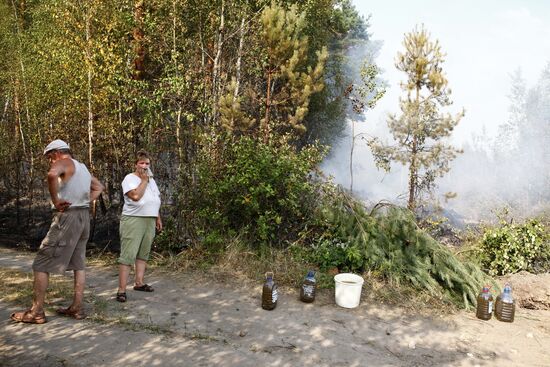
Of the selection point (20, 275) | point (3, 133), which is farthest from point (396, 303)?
point (3, 133)

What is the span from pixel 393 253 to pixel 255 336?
2.52m

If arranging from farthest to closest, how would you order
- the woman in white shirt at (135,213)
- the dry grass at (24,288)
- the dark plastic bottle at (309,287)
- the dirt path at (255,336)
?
1. the dark plastic bottle at (309,287)
2. the woman in white shirt at (135,213)
3. the dry grass at (24,288)
4. the dirt path at (255,336)

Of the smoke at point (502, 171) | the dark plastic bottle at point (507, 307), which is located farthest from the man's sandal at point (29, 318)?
the smoke at point (502, 171)

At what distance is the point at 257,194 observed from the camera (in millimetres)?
6523

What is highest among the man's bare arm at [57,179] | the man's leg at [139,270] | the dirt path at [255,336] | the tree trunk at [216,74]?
the tree trunk at [216,74]

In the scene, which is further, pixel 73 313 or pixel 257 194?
pixel 257 194

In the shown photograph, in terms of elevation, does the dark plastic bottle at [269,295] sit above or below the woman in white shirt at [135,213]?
below

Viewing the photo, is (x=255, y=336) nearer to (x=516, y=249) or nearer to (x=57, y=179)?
(x=57, y=179)

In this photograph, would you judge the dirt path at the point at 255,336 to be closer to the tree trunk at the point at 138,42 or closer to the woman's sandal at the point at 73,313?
the woman's sandal at the point at 73,313

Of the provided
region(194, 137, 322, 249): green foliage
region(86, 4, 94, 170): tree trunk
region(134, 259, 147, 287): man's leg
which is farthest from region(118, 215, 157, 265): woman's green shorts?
region(86, 4, 94, 170): tree trunk

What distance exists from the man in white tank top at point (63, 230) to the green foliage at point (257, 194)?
243 cm

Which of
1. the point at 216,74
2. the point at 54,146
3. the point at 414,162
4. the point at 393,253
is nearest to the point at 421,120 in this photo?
the point at 414,162

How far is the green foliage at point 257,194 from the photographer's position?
647 cm

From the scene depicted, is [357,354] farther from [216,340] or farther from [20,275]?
[20,275]
